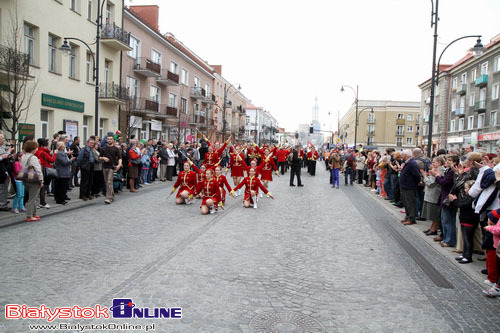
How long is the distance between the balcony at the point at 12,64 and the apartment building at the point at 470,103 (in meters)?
41.0

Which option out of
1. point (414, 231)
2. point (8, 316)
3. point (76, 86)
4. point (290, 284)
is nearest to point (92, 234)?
point (8, 316)

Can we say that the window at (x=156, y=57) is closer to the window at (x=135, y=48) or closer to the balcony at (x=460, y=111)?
the window at (x=135, y=48)

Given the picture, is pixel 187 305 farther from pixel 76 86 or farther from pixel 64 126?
pixel 76 86

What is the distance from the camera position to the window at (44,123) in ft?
65.3

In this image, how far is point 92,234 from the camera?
7.64 m

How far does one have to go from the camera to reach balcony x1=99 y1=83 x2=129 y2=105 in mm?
25797

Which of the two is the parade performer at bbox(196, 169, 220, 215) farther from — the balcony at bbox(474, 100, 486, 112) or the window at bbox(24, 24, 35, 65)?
the balcony at bbox(474, 100, 486, 112)

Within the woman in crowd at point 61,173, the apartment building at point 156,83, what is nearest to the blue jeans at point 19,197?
the woman in crowd at point 61,173

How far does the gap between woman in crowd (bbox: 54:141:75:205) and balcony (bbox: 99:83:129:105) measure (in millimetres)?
15635

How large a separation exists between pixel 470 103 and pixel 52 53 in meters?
45.7

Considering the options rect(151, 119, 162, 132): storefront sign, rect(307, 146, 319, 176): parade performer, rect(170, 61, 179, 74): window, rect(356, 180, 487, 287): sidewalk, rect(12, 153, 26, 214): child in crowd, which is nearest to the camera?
rect(356, 180, 487, 287): sidewalk

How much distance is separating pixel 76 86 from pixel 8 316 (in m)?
21.3

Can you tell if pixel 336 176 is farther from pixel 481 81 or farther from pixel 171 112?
pixel 481 81

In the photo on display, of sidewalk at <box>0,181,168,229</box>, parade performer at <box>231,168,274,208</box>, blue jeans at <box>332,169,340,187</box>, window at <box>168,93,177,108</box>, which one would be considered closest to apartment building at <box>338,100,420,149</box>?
window at <box>168,93,177,108</box>
